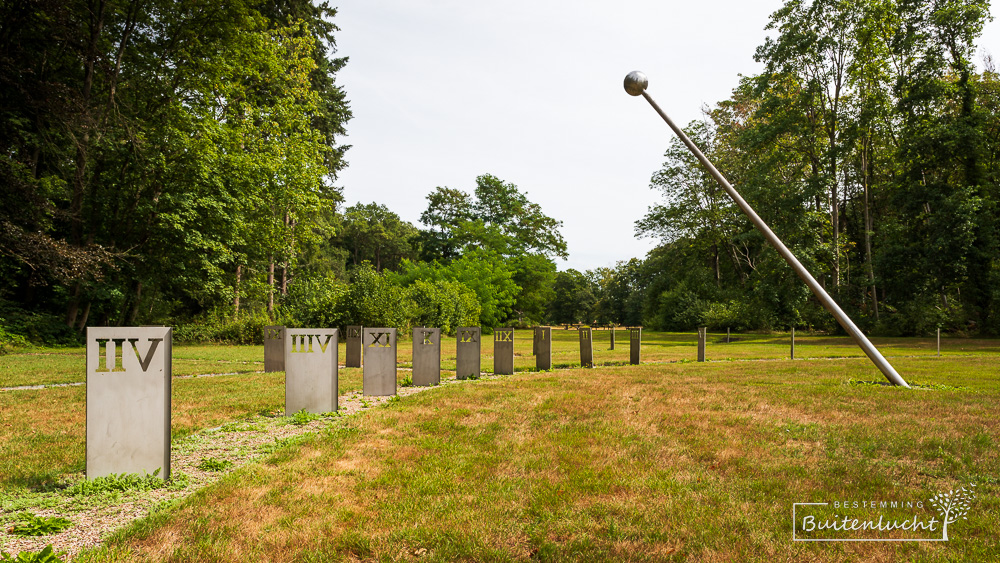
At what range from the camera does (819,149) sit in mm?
33594

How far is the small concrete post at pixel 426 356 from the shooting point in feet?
34.2

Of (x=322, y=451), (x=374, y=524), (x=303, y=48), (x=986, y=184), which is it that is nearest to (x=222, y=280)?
(x=303, y=48)

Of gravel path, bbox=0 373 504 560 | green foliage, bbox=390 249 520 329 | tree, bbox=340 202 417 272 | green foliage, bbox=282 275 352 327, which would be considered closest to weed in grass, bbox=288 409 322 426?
gravel path, bbox=0 373 504 560

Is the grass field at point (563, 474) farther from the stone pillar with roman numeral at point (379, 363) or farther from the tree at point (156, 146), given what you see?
the tree at point (156, 146)

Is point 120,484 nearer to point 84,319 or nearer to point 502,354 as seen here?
point 502,354

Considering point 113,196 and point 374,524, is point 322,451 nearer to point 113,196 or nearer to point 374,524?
point 374,524

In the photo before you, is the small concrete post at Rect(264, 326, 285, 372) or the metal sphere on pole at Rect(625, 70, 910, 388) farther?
the small concrete post at Rect(264, 326, 285, 372)

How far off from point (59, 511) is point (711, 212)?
45.5 meters

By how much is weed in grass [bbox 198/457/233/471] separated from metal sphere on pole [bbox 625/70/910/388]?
9172 millimetres

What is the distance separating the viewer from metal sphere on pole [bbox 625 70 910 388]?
972cm

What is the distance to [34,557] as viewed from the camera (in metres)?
2.83

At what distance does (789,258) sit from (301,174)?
939 inches

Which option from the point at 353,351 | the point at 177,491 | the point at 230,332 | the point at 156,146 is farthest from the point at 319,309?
the point at 177,491

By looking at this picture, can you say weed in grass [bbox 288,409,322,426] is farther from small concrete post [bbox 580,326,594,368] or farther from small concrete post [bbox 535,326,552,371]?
small concrete post [bbox 580,326,594,368]
